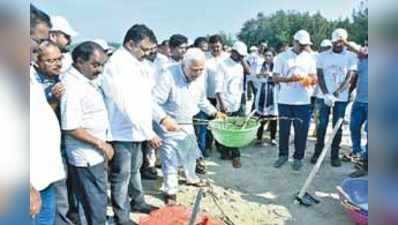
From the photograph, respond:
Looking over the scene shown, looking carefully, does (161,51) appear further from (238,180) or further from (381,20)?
(381,20)

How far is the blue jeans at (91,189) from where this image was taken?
2400 millimetres

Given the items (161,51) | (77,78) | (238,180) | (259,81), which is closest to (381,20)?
(77,78)

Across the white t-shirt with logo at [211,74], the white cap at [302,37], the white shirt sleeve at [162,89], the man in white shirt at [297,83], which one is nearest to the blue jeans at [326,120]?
the man in white shirt at [297,83]

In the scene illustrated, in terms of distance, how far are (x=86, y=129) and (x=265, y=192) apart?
1869 mm

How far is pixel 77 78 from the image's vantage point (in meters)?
2.35

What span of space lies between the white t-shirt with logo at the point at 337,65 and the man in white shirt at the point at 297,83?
5.2 inches

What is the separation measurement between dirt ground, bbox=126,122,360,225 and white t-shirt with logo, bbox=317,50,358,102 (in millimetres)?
758

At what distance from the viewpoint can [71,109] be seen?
227cm

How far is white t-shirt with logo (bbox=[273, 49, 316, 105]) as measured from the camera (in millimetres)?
4109

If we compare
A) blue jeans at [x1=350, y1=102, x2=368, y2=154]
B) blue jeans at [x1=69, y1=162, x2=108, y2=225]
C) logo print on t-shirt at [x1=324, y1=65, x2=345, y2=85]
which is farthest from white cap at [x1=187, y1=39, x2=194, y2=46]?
blue jeans at [x1=69, y1=162, x2=108, y2=225]

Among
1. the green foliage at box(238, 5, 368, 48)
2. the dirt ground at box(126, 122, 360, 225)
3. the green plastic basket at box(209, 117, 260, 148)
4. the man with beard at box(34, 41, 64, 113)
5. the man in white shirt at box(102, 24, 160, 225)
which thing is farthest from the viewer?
the green foliage at box(238, 5, 368, 48)

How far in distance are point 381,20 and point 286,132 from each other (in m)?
3.57

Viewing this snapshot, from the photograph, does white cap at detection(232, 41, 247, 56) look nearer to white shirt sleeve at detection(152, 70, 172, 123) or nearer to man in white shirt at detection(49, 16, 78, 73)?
white shirt sleeve at detection(152, 70, 172, 123)

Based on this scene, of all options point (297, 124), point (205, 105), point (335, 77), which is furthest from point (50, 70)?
point (335, 77)
